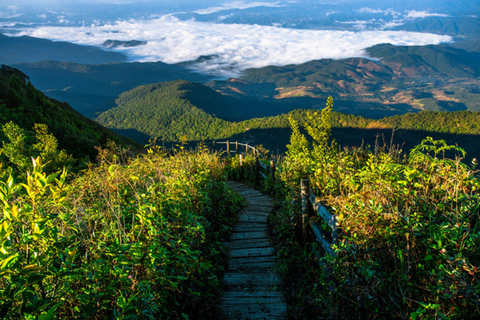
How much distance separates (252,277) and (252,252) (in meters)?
0.70

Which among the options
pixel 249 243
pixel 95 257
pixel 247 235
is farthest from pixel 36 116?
pixel 95 257

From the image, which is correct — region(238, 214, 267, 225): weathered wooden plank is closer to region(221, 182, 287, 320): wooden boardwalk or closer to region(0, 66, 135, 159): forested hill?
region(221, 182, 287, 320): wooden boardwalk

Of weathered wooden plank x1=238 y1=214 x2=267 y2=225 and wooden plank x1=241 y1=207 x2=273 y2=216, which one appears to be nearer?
weathered wooden plank x1=238 y1=214 x2=267 y2=225

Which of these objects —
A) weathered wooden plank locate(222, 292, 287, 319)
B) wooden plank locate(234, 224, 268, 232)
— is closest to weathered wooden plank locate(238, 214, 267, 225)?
wooden plank locate(234, 224, 268, 232)

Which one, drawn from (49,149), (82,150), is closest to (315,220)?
(49,149)

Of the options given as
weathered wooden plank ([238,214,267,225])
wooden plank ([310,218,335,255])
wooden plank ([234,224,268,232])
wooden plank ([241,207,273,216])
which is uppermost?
wooden plank ([310,218,335,255])

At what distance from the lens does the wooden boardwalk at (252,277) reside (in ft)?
10.2

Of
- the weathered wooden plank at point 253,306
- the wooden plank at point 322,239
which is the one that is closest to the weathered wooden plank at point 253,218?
the wooden plank at point 322,239

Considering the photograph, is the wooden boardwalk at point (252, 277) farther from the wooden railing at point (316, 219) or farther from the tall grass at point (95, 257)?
the wooden railing at point (316, 219)

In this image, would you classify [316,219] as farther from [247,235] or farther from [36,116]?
[36,116]

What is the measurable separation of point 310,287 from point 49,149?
908 centimetres

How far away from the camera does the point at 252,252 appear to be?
4.50 metres

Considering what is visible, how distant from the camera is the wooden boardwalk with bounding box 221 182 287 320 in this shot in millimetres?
3094

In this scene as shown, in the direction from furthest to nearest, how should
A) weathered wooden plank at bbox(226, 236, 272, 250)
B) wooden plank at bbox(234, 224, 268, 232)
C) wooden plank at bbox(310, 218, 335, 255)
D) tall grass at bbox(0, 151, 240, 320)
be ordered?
wooden plank at bbox(234, 224, 268, 232), weathered wooden plank at bbox(226, 236, 272, 250), wooden plank at bbox(310, 218, 335, 255), tall grass at bbox(0, 151, 240, 320)
